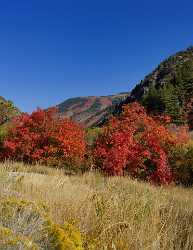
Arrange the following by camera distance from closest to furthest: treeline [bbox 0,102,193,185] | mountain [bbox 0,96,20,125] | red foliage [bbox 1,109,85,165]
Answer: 1. treeline [bbox 0,102,193,185]
2. red foliage [bbox 1,109,85,165]
3. mountain [bbox 0,96,20,125]

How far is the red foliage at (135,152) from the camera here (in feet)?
68.4

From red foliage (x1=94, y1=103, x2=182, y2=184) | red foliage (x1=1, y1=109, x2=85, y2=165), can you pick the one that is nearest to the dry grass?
red foliage (x1=94, y1=103, x2=182, y2=184)

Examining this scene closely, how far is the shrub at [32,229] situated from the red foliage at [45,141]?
19561 millimetres

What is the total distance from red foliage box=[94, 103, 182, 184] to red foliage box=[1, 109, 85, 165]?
200 cm

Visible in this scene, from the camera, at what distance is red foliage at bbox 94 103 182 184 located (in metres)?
20.9

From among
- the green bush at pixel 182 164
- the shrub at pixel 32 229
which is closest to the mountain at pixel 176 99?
the green bush at pixel 182 164

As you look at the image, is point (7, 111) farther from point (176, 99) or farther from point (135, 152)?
point (176, 99)

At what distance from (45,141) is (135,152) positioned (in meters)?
5.44

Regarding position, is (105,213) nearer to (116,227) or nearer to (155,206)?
(116,227)

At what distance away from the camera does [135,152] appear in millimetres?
Answer: 22047

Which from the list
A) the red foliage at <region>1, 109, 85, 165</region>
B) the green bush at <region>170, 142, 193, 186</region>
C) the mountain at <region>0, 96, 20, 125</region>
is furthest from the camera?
the mountain at <region>0, 96, 20, 125</region>

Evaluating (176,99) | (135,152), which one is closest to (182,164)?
(135,152)

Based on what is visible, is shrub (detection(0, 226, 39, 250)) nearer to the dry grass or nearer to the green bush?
the dry grass

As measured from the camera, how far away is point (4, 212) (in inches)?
144
